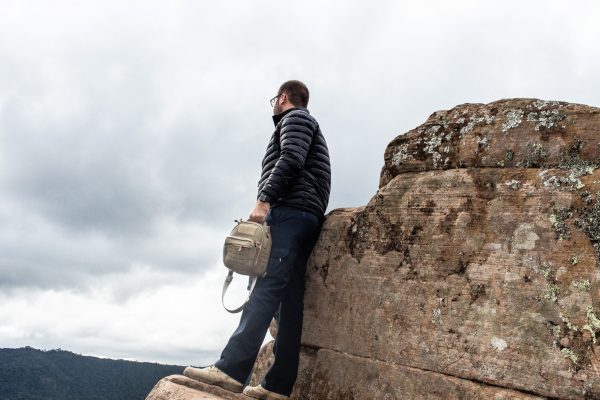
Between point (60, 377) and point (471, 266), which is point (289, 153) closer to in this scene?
point (471, 266)

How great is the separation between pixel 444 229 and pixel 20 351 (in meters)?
151

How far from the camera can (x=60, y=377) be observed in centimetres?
13088

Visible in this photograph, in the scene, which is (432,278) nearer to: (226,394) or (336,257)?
(336,257)

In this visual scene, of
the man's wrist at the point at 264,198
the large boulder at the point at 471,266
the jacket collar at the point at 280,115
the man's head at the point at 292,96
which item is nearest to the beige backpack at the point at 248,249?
the man's wrist at the point at 264,198

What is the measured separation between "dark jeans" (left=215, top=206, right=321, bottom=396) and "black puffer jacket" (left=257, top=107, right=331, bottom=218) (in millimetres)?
160

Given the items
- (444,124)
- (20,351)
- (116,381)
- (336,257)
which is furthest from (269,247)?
(20,351)

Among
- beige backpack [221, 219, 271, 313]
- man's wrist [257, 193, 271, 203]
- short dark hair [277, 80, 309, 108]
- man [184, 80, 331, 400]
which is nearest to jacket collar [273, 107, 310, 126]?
man [184, 80, 331, 400]

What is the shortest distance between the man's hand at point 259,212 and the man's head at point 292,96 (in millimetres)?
1343

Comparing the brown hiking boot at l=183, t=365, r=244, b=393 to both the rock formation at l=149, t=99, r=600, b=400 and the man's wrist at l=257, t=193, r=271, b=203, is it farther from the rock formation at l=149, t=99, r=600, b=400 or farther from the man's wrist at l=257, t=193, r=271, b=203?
the man's wrist at l=257, t=193, r=271, b=203

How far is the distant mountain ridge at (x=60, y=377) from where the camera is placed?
114 m

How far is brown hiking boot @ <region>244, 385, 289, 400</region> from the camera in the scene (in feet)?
18.3

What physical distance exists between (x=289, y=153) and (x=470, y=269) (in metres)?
2.23

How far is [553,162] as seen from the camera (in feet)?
16.5

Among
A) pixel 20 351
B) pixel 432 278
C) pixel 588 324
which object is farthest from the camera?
pixel 20 351
